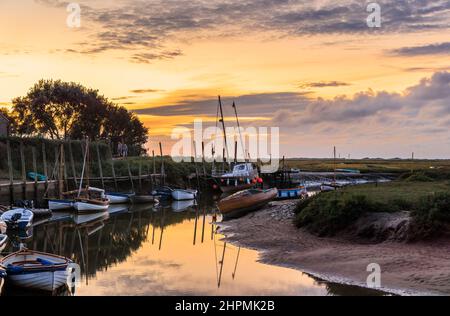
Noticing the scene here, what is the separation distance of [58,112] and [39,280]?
237 ft

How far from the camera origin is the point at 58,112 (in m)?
88.1

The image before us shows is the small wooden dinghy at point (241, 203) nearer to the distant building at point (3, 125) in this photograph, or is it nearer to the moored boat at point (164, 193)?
the moored boat at point (164, 193)

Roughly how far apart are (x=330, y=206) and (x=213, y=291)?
1291cm

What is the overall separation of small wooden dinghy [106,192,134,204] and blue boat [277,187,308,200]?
52.2ft

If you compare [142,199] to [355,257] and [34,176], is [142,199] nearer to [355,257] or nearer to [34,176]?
[34,176]

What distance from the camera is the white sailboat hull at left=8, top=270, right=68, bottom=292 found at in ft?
63.5

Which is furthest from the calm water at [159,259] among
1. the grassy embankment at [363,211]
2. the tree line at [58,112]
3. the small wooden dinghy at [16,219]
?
the tree line at [58,112]

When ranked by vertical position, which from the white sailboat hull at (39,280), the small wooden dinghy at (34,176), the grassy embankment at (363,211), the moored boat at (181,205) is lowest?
the moored boat at (181,205)

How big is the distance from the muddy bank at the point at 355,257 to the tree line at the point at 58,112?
61.0 m

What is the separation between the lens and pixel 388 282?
19812mm

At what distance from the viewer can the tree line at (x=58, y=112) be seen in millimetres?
86312

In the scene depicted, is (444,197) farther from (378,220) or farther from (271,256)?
(271,256)

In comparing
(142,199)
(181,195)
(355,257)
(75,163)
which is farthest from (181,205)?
(355,257)
